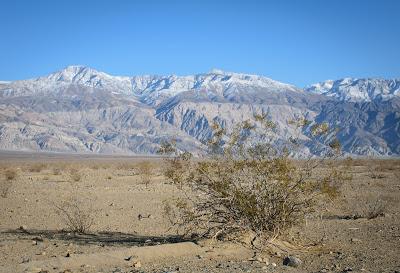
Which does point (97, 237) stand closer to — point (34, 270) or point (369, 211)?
point (34, 270)

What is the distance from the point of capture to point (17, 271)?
8.69m

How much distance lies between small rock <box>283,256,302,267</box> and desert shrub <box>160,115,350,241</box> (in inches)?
39.1

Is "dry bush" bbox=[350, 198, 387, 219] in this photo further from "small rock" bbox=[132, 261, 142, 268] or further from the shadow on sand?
"small rock" bbox=[132, 261, 142, 268]

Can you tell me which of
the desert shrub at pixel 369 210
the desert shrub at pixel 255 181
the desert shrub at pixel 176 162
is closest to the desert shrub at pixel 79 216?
the desert shrub at pixel 176 162

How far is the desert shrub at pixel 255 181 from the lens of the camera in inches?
407

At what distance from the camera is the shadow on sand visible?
37.2ft

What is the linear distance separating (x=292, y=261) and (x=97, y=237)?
16.5ft

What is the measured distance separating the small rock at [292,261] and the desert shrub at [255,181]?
992 millimetres

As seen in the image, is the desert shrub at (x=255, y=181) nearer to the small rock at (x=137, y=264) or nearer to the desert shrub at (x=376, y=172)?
the small rock at (x=137, y=264)

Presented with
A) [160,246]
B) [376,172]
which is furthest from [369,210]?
[376,172]

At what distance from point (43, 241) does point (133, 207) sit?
6701mm

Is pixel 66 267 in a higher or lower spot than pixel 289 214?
lower

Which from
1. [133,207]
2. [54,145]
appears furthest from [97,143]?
[133,207]

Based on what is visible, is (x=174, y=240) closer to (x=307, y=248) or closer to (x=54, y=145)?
(x=307, y=248)
